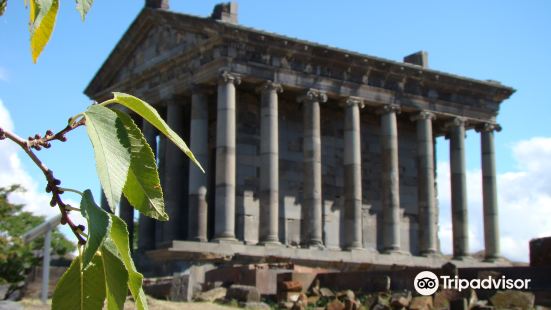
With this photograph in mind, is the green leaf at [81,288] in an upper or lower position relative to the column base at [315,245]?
lower

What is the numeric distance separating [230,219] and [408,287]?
1208 centimetres

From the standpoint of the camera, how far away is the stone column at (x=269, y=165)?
109 ft

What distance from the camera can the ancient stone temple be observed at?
109ft

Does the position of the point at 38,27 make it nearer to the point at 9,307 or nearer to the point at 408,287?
the point at 9,307

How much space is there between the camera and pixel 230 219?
32.6 m

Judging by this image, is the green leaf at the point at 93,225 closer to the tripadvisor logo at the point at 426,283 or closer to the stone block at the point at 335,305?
the stone block at the point at 335,305

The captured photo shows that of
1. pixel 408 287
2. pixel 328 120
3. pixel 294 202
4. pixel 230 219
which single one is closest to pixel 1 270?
pixel 230 219

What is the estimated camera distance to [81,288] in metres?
2.05

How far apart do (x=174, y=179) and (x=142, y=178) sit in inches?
1318

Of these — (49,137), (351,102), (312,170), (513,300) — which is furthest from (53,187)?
(351,102)

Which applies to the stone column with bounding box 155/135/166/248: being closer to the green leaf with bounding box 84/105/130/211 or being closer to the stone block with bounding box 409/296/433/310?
the stone block with bounding box 409/296/433/310

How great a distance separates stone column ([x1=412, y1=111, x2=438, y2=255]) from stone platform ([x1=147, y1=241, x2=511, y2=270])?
3.41 feet

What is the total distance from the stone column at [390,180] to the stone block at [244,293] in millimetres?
15101

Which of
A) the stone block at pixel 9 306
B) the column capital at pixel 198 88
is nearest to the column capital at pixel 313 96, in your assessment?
the column capital at pixel 198 88
